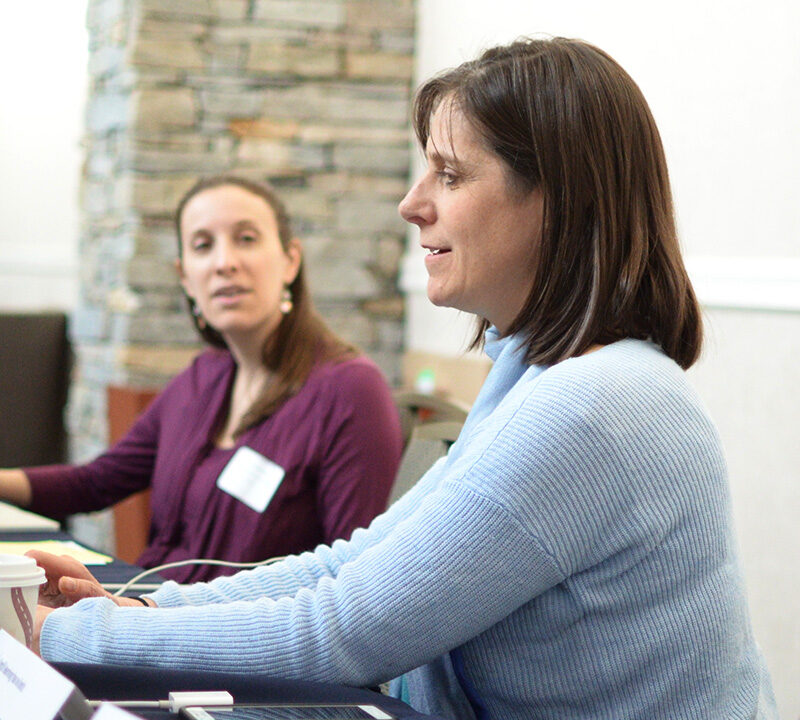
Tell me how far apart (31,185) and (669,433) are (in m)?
4.87

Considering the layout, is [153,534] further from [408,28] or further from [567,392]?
[408,28]

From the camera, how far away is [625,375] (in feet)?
3.51

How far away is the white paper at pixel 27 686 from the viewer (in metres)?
0.80

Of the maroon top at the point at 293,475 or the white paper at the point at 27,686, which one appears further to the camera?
the maroon top at the point at 293,475

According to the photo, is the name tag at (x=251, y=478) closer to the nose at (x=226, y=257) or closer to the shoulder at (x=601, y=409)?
the nose at (x=226, y=257)

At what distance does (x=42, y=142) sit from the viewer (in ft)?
17.6

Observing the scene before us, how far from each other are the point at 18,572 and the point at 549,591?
1.61 ft

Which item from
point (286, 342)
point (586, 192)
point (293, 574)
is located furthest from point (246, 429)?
point (586, 192)

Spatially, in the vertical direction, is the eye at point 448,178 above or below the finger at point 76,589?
above

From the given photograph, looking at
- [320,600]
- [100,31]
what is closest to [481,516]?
[320,600]

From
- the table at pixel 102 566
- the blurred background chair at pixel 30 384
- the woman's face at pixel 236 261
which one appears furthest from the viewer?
the blurred background chair at pixel 30 384

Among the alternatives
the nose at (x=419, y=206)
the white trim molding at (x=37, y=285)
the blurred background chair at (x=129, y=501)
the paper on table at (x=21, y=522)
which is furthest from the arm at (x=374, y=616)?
the white trim molding at (x=37, y=285)

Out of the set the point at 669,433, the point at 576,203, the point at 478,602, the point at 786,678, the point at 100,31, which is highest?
the point at 100,31

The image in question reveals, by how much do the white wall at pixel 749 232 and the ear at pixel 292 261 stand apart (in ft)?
2.91
